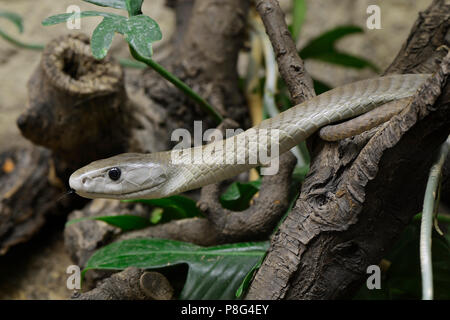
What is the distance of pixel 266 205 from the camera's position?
1725 millimetres

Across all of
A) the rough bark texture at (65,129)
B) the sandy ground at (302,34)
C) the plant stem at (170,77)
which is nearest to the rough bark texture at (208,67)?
the rough bark texture at (65,129)

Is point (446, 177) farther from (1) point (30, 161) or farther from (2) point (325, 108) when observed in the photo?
(1) point (30, 161)

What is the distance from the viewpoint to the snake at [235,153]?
4.61 ft

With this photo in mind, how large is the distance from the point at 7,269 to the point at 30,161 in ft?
2.21

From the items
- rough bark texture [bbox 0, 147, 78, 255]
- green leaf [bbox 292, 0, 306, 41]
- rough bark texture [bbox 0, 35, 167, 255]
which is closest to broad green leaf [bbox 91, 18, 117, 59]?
rough bark texture [bbox 0, 35, 167, 255]

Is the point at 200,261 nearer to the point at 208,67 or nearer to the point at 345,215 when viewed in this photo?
the point at 345,215

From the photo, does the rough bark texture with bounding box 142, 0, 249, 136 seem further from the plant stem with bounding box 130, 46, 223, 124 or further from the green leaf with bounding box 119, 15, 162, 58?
the green leaf with bounding box 119, 15, 162, 58

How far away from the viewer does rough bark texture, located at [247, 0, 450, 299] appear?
1.18 metres

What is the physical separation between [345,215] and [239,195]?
0.67 metres

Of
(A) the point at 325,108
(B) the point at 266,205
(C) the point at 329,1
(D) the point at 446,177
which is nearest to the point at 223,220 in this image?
(B) the point at 266,205

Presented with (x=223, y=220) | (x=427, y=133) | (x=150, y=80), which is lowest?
(x=223, y=220)

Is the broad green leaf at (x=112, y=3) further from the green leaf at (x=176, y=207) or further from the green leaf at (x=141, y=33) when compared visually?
the green leaf at (x=176, y=207)

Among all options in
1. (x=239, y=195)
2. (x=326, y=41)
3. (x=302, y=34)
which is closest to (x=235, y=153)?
(x=239, y=195)

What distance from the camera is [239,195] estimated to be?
6.13 feet
